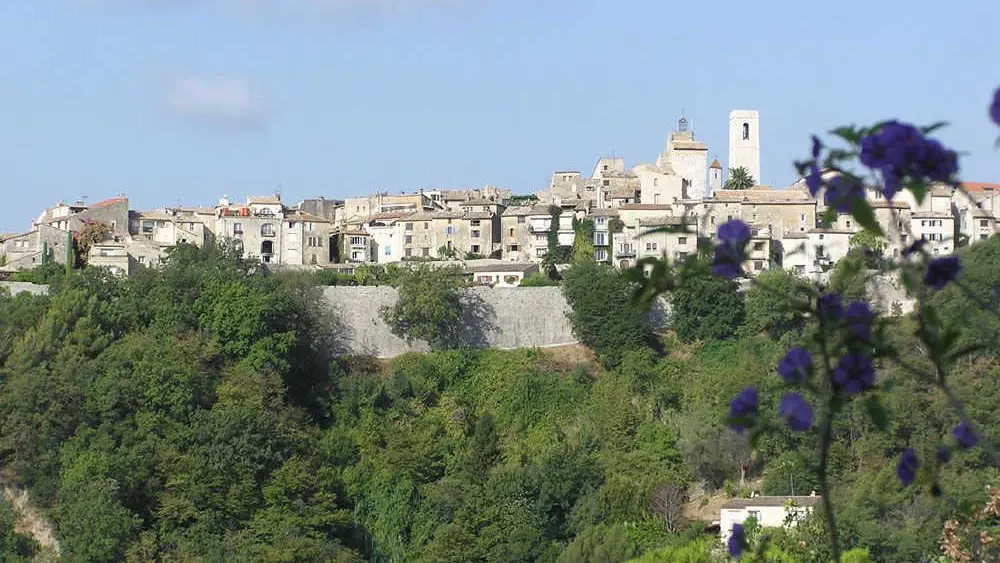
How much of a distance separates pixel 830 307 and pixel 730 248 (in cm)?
24

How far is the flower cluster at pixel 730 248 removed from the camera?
3760 mm

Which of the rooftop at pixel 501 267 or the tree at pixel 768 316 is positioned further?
the rooftop at pixel 501 267

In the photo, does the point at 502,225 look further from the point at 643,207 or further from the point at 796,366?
the point at 796,366

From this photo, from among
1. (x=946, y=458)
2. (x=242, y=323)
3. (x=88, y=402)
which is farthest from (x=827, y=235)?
(x=946, y=458)

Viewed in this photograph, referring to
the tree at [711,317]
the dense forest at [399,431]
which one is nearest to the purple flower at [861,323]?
the dense forest at [399,431]

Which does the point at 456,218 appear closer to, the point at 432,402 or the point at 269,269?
the point at 269,269

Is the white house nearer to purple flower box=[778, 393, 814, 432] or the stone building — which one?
the stone building

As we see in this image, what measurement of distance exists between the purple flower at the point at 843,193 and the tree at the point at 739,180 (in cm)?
4829

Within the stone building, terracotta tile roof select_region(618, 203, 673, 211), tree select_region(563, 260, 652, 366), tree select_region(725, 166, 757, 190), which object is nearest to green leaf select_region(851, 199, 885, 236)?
tree select_region(563, 260, 652, 366)

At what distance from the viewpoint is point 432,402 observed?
116 feet

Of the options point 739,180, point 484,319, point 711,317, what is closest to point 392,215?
point 739,180

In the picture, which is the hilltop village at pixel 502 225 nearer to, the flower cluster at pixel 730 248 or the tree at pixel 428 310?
the tree at pixel 428 310

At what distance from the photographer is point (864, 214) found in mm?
3623

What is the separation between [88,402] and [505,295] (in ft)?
29.3
